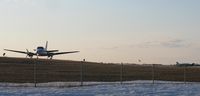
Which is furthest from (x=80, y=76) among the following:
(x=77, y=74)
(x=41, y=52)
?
(x=41, y=52)

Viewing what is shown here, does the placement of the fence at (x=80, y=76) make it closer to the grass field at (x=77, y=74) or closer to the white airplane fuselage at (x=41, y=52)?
the grass field at (x=77, y=74)

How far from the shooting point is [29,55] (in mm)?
109812

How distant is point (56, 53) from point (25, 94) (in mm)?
83258

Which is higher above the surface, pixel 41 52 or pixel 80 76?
pixel 41 52

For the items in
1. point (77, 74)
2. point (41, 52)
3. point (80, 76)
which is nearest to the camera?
point (80, 76)

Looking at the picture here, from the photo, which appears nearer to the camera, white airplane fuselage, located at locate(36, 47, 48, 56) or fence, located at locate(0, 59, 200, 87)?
fence, located at locate(0, 59, 200, 87)

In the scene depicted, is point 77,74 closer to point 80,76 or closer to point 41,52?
point 80,76

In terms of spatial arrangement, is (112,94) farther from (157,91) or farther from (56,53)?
(56,53)

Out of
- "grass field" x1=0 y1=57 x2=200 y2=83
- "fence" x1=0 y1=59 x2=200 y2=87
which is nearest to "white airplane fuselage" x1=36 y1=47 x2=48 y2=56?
"grass field" x1=0 y1=57 x2=200 y2=83

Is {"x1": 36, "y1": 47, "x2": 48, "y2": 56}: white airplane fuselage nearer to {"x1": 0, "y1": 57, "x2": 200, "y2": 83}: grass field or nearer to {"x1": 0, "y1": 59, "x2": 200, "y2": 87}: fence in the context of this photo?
{"x1": 0, "y1": 57, "x2": 200, "y2": 83}: grass field

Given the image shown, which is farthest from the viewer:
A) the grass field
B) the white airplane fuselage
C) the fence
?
the white airplane fuselage

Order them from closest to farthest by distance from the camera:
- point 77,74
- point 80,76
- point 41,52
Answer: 1. point 80,76
2. point 77,74
3. point 41,52

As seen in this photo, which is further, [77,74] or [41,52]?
[41,52]

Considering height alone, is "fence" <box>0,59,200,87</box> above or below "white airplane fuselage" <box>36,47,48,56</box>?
below
